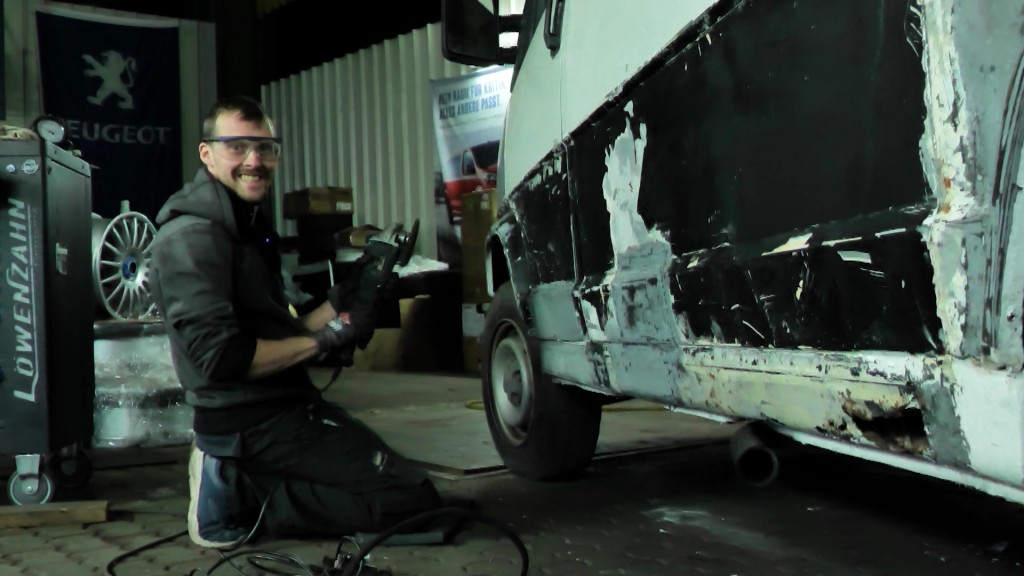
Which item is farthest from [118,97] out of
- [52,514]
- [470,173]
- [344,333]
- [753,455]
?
[753,455]

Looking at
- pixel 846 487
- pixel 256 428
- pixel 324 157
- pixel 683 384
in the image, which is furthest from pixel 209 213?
pixel 324 157

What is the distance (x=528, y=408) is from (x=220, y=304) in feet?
3.73

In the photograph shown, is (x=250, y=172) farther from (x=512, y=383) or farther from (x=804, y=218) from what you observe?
(x=804, y=218)

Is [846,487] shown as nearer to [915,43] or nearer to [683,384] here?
[683,384]

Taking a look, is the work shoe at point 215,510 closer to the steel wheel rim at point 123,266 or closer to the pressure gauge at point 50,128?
the pressure gauge at point 50,128

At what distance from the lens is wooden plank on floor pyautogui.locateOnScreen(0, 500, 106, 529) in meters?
2.72

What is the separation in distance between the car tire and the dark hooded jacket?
745mm

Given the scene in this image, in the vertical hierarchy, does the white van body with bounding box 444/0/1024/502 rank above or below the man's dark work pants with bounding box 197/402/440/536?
above

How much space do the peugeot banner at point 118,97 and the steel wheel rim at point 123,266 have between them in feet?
18.9

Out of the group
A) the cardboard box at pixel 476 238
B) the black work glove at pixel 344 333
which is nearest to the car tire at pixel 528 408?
the black work glove at pixel 344 333

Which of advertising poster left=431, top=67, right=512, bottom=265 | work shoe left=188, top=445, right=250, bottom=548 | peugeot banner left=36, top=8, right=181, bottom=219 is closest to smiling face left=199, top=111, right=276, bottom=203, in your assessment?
work shoe left=188, top=445, right=250, bottom=548

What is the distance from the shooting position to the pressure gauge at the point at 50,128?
2.83 m

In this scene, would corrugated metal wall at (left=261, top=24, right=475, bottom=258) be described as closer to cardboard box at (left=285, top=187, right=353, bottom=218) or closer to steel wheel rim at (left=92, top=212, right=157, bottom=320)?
cardboard box at (left=285, top=187, right=353, bottom=218)

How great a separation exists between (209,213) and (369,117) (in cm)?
729
